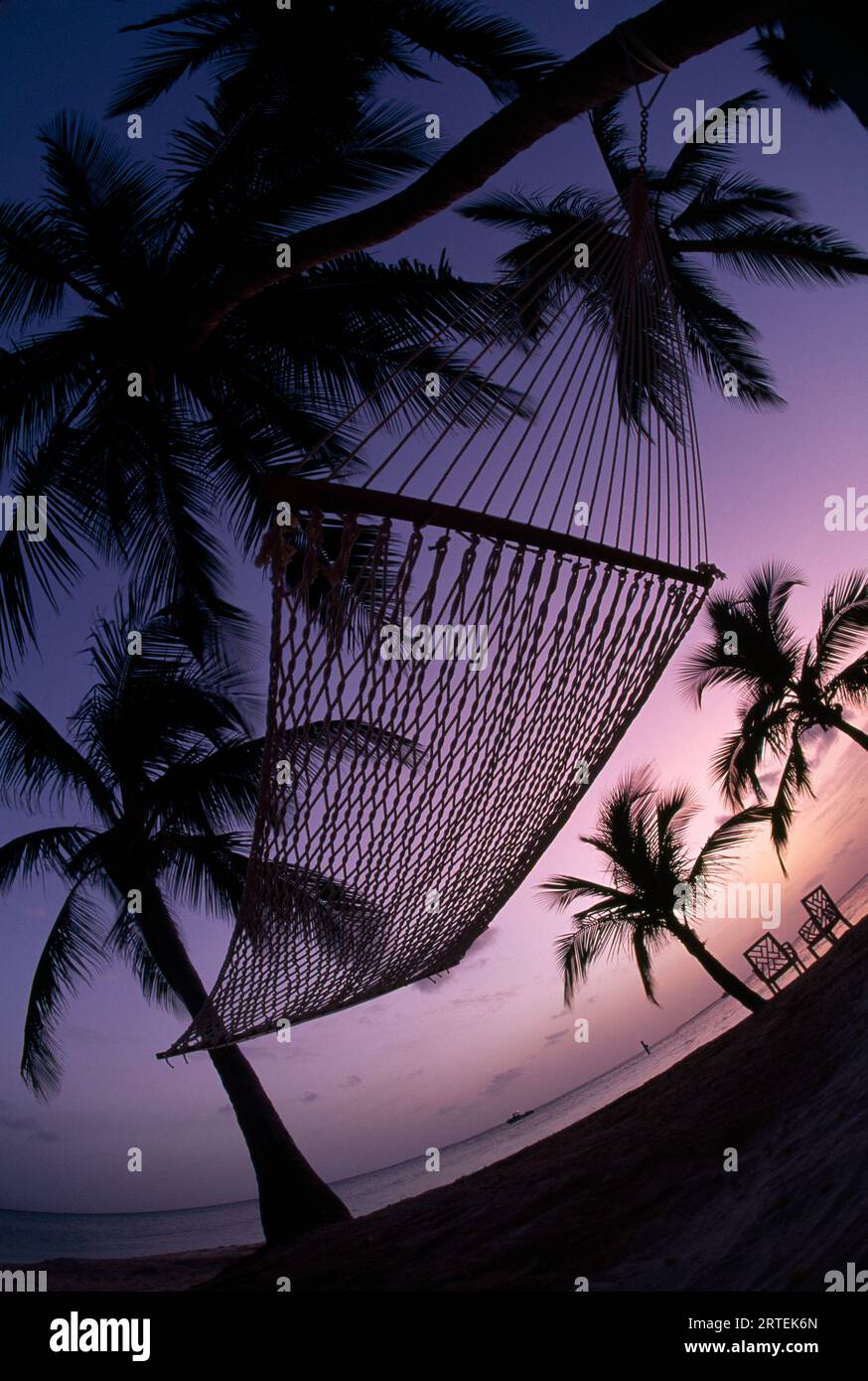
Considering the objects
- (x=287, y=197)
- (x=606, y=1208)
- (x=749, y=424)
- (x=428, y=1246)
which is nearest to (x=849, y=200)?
(x=749, y=424)

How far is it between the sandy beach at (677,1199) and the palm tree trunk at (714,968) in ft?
7.20

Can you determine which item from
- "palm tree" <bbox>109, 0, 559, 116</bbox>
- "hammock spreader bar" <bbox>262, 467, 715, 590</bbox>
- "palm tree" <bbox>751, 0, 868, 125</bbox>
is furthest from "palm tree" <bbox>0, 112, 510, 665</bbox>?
"palm tree" <bbox>751, 0, 868, 125</bbox>

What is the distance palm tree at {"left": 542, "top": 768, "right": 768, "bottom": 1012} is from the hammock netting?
6.37 m

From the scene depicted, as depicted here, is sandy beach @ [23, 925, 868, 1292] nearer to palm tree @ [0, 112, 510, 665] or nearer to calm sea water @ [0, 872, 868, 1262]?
palm tree @ [0, 112, 510, 665]

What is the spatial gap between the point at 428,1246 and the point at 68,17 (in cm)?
684

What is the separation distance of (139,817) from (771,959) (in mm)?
7968

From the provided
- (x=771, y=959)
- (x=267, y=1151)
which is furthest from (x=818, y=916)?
(x=267, y=1151)

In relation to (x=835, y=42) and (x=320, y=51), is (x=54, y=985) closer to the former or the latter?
(x=320, y=51)

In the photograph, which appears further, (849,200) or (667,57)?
(849,200)

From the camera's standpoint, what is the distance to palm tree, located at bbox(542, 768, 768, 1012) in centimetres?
913

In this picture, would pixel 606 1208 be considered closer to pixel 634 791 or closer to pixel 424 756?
pixel 424 756

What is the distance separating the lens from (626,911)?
363 inches

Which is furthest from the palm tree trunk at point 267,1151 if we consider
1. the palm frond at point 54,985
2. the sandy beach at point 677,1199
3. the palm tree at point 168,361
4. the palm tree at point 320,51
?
the palm tree at point 320,51

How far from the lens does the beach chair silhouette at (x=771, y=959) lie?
10.1 m
